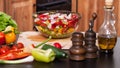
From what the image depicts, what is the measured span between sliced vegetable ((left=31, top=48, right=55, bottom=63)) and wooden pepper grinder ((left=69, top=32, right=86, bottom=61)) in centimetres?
10

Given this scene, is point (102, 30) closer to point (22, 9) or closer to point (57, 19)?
point (57, 19)

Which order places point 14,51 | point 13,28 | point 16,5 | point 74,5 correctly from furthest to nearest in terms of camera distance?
point 74,5 < point 16,5 < point 13,28 < point 14,51

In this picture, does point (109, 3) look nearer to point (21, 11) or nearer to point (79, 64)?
point (79, 64)

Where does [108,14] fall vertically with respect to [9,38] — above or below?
above

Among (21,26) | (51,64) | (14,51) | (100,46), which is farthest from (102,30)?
(21,26)

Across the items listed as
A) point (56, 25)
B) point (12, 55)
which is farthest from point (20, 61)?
point (56, 25)

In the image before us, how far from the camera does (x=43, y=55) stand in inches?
56.3

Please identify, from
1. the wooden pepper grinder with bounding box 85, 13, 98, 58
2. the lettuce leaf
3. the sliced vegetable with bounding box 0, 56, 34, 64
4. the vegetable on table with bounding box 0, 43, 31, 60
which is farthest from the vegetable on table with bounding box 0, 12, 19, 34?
the wooden pepper grinder with bounding box 85, 13, 98, 58

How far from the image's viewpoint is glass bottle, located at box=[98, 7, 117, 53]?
1.57 metres

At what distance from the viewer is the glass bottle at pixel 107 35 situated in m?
1.57

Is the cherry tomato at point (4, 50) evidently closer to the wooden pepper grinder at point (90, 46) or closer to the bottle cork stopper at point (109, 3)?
the wooden pepper grinder at point (90, 46)

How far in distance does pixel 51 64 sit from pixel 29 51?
19 centimetres

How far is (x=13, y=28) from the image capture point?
1.83 meters

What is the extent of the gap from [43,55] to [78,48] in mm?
171
